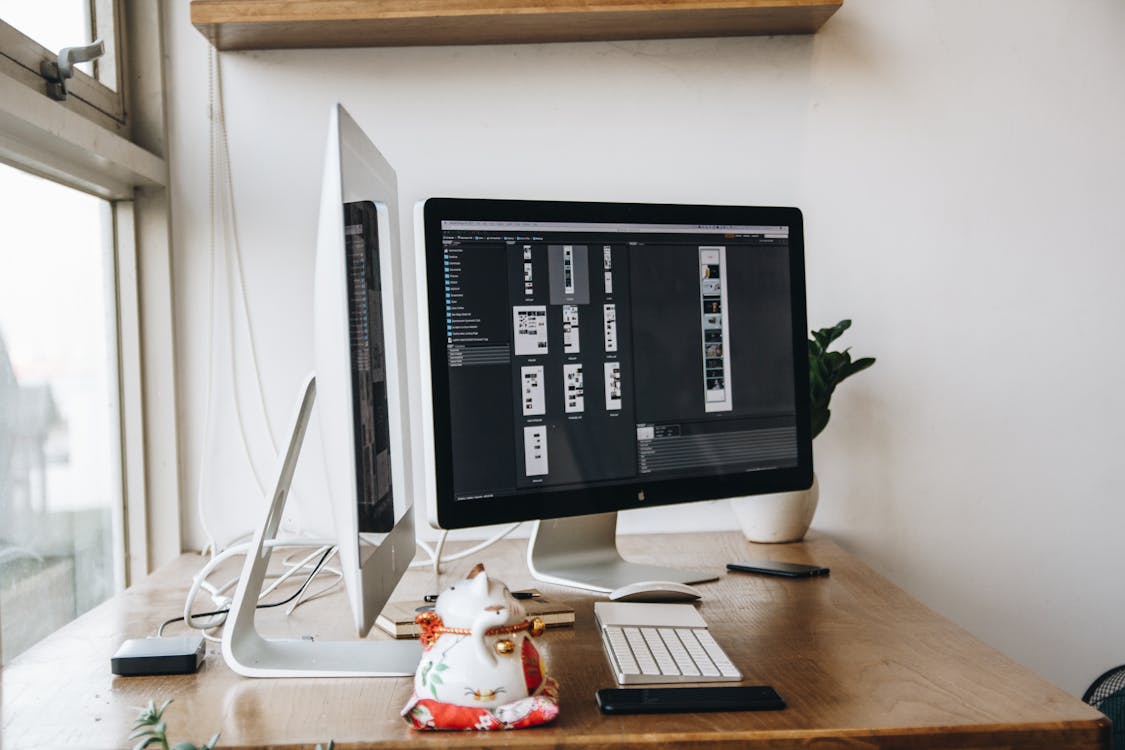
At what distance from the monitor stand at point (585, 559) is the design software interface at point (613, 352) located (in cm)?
14

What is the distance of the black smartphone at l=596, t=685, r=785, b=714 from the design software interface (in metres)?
0.32

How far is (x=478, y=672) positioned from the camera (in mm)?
774

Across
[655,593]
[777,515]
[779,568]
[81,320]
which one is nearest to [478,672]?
[655,593]

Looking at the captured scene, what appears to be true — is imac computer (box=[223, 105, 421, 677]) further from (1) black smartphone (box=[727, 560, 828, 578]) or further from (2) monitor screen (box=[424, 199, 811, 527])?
(1) black smartphone (box=[727, 560, 828, 578])

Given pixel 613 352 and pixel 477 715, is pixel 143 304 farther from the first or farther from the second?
pixel 477 715

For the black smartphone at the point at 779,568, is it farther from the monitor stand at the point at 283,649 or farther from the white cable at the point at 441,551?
the monitor stand at the point at 283,649

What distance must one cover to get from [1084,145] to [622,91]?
801mm

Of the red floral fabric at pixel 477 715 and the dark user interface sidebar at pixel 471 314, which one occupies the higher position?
the dark user interface sidebar at pixel 471 314

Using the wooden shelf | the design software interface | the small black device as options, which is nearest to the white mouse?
the design software interface

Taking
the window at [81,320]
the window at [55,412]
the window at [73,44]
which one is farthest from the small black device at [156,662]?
the window at [73,44]

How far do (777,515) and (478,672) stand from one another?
795 millimetres

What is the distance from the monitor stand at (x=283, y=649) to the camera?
35.9 inches

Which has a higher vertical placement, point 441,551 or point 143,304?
point 143,304

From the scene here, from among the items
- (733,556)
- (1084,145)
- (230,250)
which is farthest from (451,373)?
(1084,145)
